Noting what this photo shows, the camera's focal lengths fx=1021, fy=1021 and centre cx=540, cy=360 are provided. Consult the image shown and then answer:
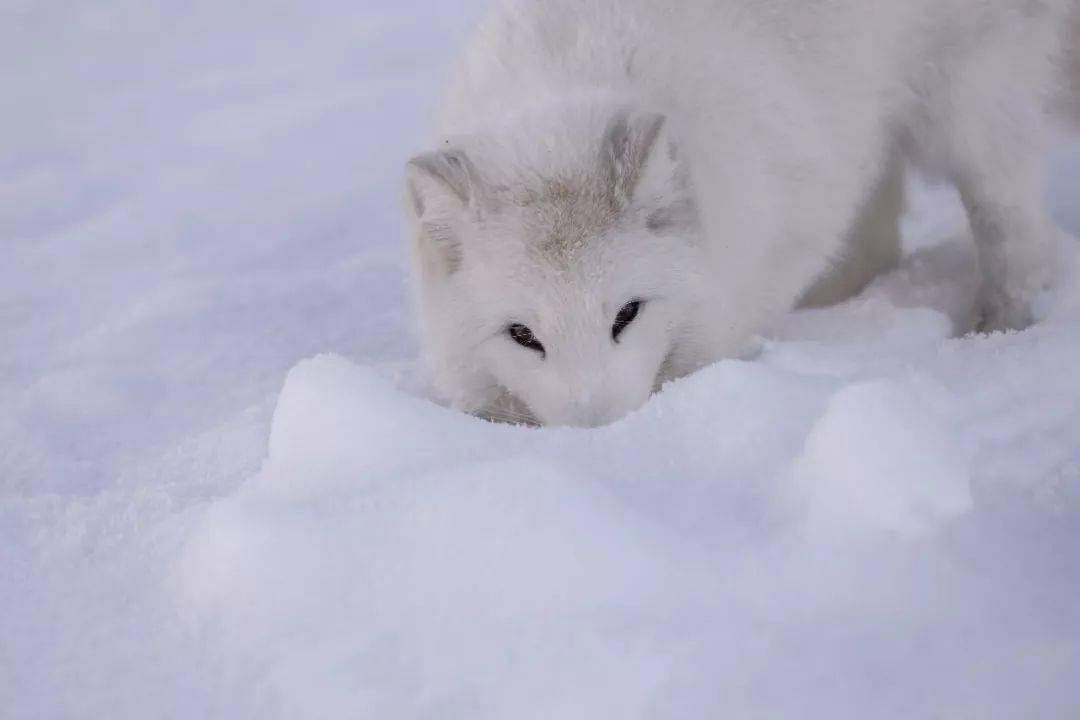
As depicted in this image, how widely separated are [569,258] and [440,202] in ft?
1.18

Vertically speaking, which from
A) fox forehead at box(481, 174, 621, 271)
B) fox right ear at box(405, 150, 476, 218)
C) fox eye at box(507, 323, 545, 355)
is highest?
fox right ear at box(405, 150, 476, 218)

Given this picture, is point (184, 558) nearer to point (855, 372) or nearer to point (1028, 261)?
point (855, 372)

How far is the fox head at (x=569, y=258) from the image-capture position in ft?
7.25

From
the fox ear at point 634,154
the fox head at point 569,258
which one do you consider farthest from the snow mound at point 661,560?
the fox ear at point 634,154

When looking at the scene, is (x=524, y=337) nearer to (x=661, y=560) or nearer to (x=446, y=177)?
(x=446, y=177)

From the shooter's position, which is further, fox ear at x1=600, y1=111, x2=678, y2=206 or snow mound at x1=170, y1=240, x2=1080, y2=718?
fox ear at x1=600, y1=111, x2=678, y2=206

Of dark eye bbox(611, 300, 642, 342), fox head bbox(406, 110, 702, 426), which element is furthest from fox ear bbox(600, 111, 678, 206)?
dark eye bbox(611, 300, 642, 342)

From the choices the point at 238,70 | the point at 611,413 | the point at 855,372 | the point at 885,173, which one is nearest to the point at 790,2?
the point at 885,173

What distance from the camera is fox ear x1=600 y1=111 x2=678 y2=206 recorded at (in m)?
2.27

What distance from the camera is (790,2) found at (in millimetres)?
2979

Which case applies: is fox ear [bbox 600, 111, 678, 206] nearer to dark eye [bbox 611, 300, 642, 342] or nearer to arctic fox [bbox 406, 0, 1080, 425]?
arctic fox [bbox 406, 0, 1080, 425]

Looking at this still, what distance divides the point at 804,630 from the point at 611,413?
845 millimetres

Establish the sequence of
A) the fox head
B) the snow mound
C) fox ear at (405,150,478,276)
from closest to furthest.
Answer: the snow mound, the fox head, fox ear at (405,150,478,276)

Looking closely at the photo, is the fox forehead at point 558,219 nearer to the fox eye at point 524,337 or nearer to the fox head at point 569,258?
the fox head at point 569,258
